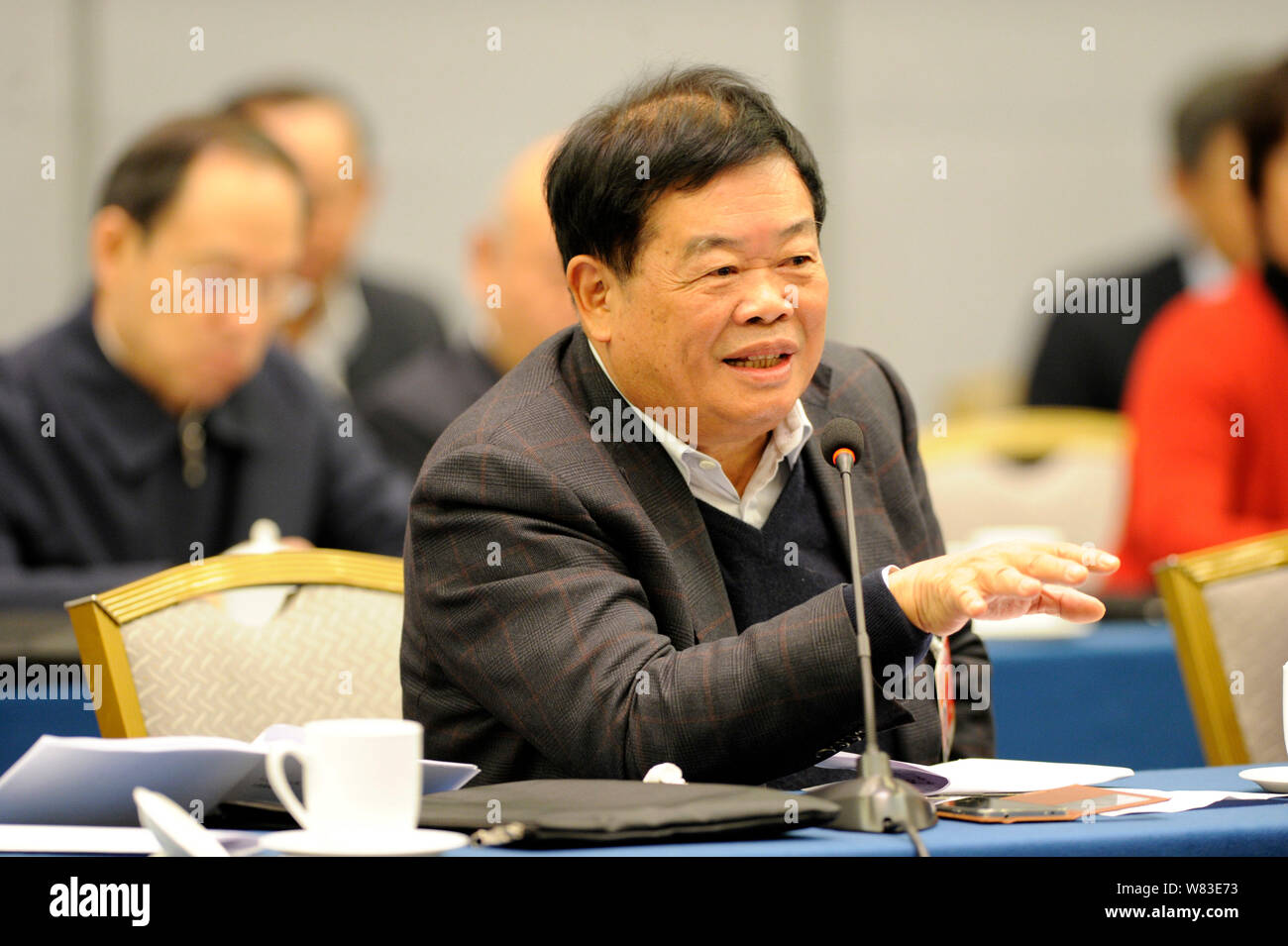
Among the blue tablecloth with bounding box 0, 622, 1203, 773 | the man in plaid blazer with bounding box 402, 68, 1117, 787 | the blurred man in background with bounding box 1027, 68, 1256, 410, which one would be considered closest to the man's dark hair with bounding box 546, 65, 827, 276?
the man in plaid blazer with bounding box 402, 68, 1117, 787

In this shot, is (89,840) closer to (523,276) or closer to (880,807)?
(880,807)

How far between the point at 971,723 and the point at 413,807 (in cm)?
94

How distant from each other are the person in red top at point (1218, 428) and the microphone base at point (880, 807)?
223 centimetres

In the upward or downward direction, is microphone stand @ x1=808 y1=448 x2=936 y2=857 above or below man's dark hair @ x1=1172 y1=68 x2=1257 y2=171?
below

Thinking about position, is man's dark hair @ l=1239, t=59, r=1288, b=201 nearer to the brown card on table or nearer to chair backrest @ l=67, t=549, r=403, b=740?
chair backrest @ l=67, t=549, r=403, b=740

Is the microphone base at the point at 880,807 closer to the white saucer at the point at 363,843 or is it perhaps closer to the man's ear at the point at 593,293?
the white saucer at the point at 363,843

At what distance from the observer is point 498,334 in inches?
153

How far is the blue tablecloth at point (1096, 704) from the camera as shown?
2.65 meters

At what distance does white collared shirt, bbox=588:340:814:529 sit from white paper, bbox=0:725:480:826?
1.59 ft

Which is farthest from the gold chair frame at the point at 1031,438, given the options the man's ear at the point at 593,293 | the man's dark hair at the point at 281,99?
the man's ear at the point at 593,293

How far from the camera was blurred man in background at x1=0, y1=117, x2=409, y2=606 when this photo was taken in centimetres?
290
